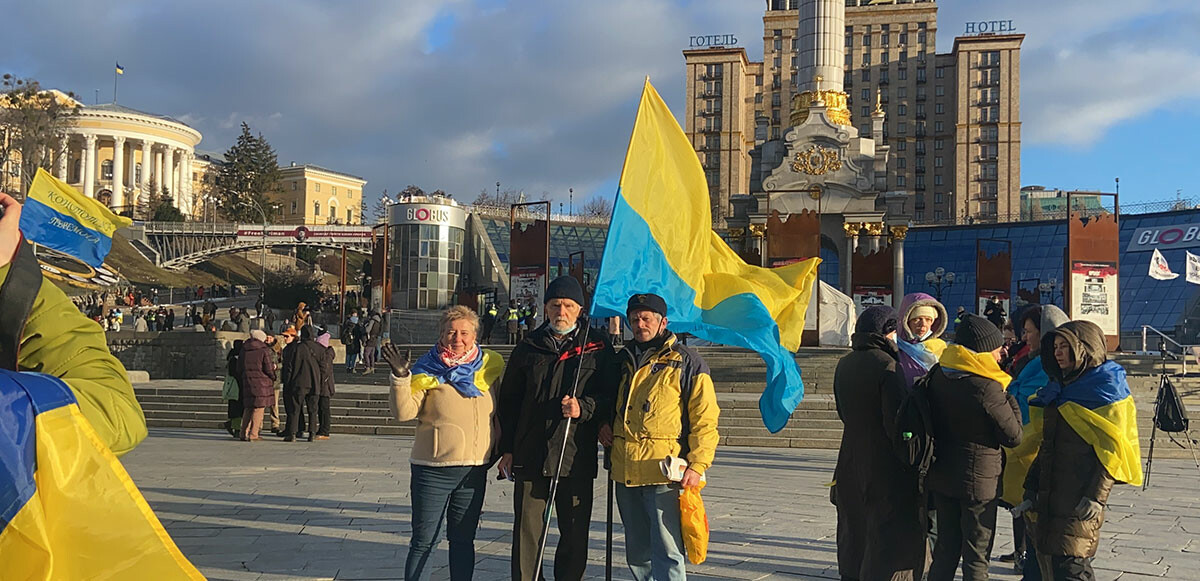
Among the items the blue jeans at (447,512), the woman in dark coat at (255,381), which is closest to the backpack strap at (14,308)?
the blue jeans at (447,512)

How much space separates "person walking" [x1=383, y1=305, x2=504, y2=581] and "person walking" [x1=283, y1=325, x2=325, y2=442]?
336 inches

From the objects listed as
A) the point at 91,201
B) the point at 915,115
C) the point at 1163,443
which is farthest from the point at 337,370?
the point at 915,115

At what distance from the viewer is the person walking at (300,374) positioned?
13000mm

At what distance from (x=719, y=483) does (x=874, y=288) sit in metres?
19.8

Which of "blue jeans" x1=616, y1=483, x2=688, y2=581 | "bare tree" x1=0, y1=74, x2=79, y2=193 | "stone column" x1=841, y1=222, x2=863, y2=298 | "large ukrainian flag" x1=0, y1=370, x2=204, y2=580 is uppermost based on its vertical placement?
"bare tree" x1=0, y1=74, x2=79, y2=193

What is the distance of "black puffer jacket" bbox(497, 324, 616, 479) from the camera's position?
4.99 m

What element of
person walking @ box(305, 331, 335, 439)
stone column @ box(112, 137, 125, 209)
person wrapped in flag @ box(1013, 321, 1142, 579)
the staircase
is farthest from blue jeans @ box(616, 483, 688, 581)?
stone column @ box(112, 137, 125, 209)

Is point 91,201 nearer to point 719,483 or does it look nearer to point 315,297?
point 719,483

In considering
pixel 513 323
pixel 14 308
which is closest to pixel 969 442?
pixel 14 308

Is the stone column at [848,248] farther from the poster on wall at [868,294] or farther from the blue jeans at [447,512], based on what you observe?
the blue jeans at [447,512]

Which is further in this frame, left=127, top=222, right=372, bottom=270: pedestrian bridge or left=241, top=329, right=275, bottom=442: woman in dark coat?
left=127, top=222, right=372, bottom=270: pedestrian bridge

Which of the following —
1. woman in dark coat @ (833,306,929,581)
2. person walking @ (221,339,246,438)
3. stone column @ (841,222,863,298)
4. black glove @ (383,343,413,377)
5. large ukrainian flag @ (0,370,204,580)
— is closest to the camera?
large ukrainian flag @ (0,370,204,580)

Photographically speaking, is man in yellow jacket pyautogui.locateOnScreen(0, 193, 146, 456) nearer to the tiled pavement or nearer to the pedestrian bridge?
the tiled pavement

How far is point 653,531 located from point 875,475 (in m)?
1.21
